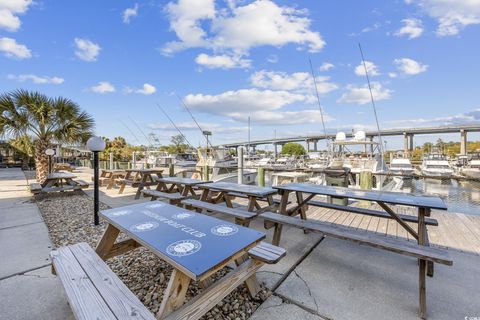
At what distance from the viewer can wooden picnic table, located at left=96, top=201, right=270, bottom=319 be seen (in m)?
1.36

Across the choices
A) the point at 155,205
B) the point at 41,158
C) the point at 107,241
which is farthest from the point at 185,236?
the point at 41,158

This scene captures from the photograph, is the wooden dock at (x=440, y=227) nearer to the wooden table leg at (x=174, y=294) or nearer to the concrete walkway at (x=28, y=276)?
the wooden table leg at (x=174, y=294)

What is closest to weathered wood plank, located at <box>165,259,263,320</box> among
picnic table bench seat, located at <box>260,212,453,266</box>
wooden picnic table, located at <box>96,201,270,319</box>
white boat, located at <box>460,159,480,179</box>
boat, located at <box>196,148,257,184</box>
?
wooden picnic table, located at <box>96,201,270,319</box>

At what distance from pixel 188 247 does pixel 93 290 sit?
0.65 meters

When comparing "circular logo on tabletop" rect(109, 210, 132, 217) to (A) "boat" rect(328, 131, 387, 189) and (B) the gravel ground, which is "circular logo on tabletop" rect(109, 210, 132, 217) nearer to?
(B) the gravel ground

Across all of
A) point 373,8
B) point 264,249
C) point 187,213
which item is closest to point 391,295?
point 264,249

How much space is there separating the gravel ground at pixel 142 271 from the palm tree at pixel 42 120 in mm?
3842

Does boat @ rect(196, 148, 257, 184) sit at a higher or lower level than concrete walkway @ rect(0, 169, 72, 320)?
higher

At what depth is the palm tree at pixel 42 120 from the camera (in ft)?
22.2

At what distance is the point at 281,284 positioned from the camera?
2213mm

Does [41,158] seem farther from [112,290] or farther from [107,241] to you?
[112,290]

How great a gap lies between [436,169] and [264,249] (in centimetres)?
2903

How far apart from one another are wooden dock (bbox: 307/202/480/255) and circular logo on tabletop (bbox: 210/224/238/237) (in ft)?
8.85

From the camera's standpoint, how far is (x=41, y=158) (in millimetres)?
7539
